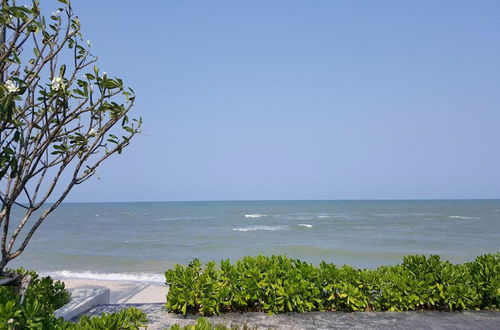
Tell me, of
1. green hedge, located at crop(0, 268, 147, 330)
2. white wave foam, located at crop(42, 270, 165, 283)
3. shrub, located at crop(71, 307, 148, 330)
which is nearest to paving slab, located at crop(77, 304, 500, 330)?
shrub, located at crop(71, 307, 148, 330)

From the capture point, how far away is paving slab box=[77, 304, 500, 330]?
7.02m

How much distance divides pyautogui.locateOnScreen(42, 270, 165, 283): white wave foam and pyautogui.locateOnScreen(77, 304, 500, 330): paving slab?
11.3 meters

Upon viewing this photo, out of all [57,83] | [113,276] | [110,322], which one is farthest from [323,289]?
[113,276]

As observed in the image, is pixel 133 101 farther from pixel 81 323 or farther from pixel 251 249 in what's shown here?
pixel 251 249

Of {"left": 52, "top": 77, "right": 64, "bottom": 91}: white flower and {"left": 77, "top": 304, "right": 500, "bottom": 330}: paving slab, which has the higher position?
{"left": 52, "top": 77, "right": 64, "bottom": 91}: white flower

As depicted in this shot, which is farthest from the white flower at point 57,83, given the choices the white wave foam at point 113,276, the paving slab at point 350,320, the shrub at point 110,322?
the white wave foam at point 113,276

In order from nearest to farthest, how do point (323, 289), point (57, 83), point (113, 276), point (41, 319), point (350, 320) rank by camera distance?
Answer: point (41, 319), point (57, 83), point (350, 320), point (323, 289), point (113, 276)

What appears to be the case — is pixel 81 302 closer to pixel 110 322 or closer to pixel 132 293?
pixel 110 322

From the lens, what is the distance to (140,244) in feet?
107

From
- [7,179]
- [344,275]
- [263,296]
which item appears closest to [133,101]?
[7,179]

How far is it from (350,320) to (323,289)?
0.79 m

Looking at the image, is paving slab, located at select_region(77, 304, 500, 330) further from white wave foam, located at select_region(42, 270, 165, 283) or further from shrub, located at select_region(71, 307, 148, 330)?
white wave foam, located at select_region(42, 270, 165, 283)

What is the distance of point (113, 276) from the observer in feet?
65.5

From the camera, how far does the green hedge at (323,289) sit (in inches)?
303
